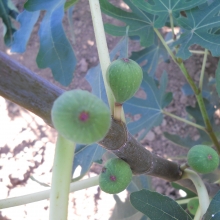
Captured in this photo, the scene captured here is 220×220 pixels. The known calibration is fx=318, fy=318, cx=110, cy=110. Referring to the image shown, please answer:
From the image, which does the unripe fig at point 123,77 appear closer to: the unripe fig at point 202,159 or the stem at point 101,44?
the stem at point 101,44

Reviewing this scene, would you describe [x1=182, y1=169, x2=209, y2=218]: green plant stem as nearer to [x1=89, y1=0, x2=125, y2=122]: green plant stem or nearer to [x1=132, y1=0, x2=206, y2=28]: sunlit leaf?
[x1=89, y1=0, x2=125, y2=122]: green plant stem

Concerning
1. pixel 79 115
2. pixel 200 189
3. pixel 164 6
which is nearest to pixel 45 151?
pixel 164 6

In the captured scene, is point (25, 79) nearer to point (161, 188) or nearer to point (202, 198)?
point (202, 198)

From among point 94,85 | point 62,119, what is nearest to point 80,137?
point 62,119

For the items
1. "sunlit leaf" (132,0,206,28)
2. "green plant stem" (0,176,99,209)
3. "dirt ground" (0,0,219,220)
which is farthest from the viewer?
"dirt ground" (0,0,219,220)

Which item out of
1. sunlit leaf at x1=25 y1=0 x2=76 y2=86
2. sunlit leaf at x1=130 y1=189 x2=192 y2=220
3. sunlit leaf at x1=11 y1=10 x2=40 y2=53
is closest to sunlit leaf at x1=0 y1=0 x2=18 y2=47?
sunlit leaf at x1=11 y1=10 x2=40 y2=53

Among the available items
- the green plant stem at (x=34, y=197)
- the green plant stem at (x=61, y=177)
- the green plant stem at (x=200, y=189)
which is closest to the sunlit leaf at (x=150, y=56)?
the green plant stem at (x=200, y=189)

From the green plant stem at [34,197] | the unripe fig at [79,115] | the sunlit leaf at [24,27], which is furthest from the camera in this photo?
the sunlit leaf at [24,27]
